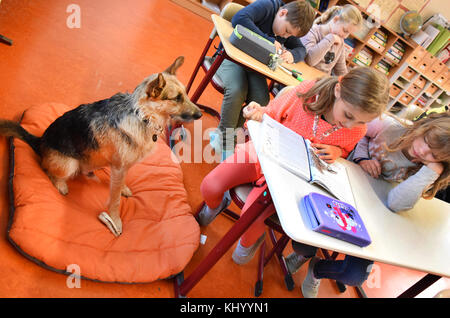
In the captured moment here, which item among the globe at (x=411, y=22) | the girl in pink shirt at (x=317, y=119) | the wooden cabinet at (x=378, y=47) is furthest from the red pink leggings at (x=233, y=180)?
the globe at (x=411, y=22)

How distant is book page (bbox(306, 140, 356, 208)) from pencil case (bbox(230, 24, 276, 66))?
1.13 metres

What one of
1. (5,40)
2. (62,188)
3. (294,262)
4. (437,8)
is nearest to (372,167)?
(294,262)

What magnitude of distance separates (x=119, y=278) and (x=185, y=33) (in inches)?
163

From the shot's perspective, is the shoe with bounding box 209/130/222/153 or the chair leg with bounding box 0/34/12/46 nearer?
the chair leg with bounding box 0/34/12/46

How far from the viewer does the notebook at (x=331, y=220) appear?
94 cm

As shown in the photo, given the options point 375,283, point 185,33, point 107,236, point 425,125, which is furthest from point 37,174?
point 185,33

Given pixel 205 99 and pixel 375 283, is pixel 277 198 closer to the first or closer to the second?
pixel 375 283

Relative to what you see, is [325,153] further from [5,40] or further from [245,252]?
[5,40]

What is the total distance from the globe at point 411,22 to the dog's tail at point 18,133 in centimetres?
616

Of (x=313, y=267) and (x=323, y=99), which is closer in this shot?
(x=323, y=99)

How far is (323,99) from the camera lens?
5.03 ft

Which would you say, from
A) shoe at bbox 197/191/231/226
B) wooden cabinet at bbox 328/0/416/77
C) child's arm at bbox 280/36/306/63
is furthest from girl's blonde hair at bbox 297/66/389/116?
wooden cabinet at bbox 328/0/416/77

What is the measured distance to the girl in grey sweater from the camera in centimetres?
134

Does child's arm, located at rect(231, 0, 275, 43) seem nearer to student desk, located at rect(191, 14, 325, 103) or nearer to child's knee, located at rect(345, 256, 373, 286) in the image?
student desk, located at rect(191, 14, 325, 103)
